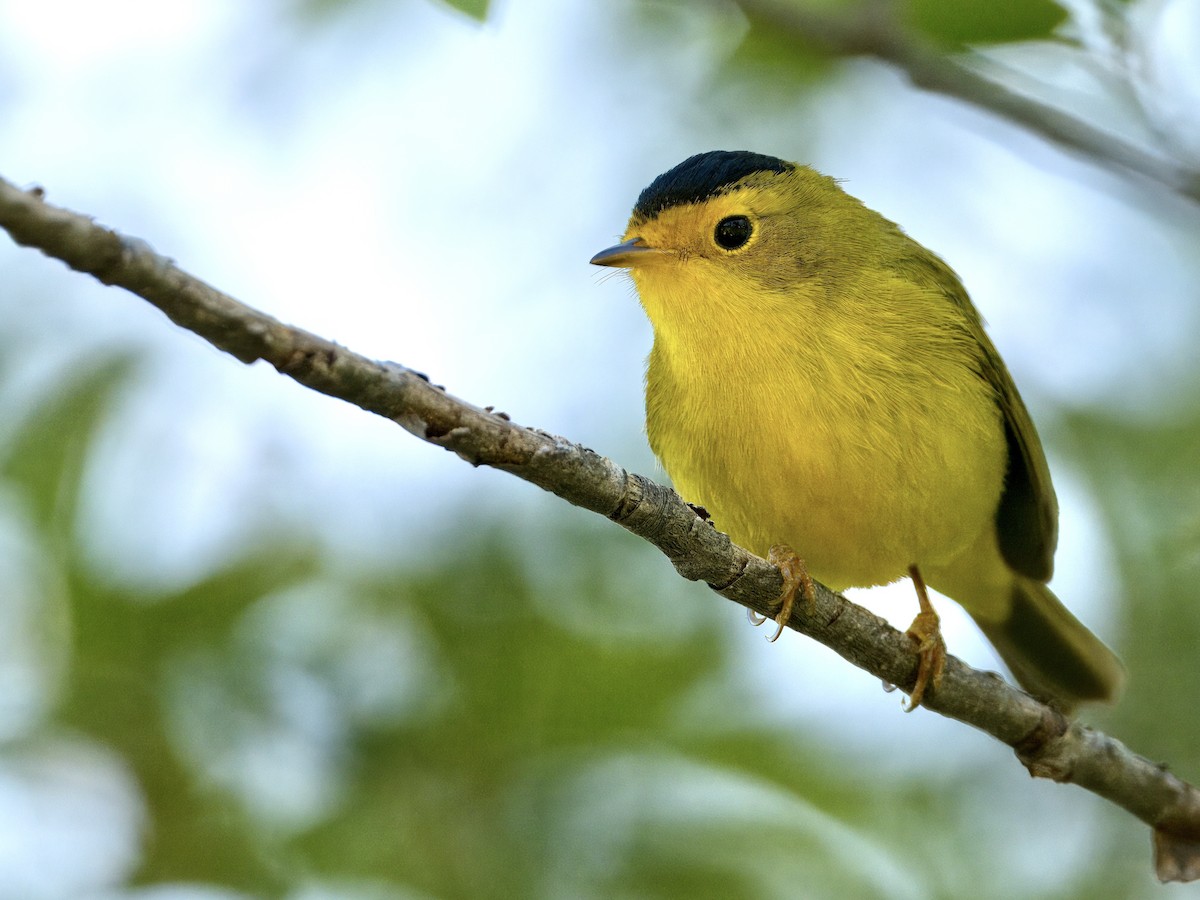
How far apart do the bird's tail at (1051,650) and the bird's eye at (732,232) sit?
188 cm

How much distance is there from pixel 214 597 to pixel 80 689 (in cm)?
49

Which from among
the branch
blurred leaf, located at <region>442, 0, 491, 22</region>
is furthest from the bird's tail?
blurred leaf, located at <region>442, 0, 491, 22</region>

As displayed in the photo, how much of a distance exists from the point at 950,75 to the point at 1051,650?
2851 millimetres

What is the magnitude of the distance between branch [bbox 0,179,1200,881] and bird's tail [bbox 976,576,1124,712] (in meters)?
1.25

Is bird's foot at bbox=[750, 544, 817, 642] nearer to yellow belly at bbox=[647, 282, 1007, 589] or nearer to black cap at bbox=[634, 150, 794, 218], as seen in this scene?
yellow belly at bbox=[647, 282, 1007, 589]

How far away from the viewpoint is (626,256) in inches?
171

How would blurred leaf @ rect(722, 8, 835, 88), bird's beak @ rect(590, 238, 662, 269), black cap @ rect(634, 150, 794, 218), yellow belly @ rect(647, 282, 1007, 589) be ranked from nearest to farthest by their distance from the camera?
yellow belly @ rect(647, 282, 1007, 589) < bird's beak @ rect(590, 238, 662, 269) < black cap @ rect(634, 150, 794, 218) < blurred leaf @ rect(722, 8, 835, 88)

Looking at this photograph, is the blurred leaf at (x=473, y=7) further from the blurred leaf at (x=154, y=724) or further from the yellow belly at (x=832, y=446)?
the blurred leaf at (x=154, y=724)

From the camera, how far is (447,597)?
4426 millimetres

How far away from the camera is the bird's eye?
4.43 meters

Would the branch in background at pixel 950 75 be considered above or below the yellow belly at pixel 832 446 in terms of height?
above

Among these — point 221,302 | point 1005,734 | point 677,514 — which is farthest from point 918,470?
point 221,302

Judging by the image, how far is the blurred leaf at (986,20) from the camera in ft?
10.5

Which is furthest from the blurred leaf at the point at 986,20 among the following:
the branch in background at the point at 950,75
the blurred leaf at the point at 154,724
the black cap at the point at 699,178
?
the blurred leaf at the point at 154,724
